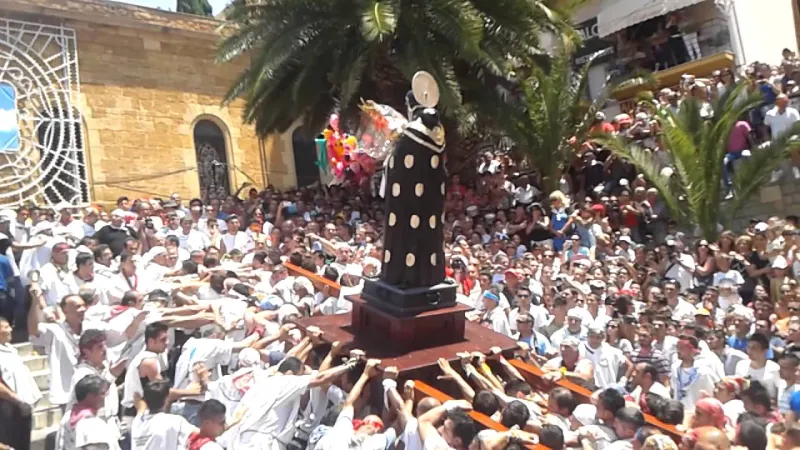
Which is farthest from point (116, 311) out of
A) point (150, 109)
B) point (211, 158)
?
point (211, 158)

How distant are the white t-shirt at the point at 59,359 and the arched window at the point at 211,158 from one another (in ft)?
41.2

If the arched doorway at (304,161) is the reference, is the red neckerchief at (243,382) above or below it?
below

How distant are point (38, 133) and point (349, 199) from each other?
23.3 feet

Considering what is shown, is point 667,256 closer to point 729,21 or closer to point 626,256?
point 626,256

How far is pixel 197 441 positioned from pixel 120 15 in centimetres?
1479

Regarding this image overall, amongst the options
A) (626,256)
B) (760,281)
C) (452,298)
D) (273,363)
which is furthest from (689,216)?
(273,363)

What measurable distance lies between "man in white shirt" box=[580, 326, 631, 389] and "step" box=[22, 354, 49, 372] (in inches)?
209

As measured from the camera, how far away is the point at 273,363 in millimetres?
6180

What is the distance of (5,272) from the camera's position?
7.34 meters

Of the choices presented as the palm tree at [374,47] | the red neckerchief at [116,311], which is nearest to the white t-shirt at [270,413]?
the red neckerchief at [116,311]

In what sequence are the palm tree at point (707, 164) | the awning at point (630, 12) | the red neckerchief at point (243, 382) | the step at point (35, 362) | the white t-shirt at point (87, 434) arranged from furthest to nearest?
the awning at point (630, 12) → the palm tree at point (707, 164) → the step at point (35, 362) → the red neckerchief at point (243, 382) → the white t-shirt at point (87, 434)

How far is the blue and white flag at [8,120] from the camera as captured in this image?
1498cm

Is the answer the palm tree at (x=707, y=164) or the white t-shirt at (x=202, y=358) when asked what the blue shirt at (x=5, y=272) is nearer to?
the white t-shirt at (x=202, y=358)

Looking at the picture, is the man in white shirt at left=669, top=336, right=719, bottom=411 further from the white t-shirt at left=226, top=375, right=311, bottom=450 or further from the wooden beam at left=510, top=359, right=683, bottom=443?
the white t-shirt at left=226, top=375, right=311, bottom=450
